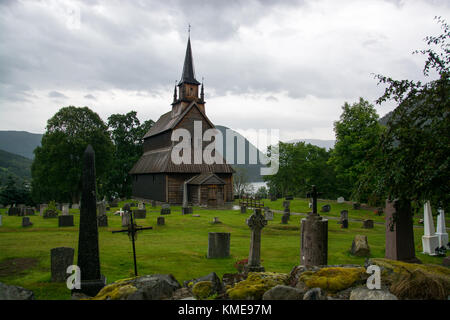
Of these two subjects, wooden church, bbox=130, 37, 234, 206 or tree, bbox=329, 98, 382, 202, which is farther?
wooden church, bbox=130, 37, 234, 206

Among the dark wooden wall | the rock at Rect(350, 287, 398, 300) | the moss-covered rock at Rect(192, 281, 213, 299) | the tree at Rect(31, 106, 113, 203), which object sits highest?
the tree at Rect(31, 106, 113, 203)

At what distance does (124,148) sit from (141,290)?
4937 centimetres

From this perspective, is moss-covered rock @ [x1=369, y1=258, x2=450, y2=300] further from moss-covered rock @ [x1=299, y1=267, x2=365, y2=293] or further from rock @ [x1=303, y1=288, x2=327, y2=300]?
rock @ [x1=303, y1=288, x2=327, y2=300]

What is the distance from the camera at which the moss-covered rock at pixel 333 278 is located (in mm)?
4922

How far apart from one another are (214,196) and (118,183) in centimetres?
2335

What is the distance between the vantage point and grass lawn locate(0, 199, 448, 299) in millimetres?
8703

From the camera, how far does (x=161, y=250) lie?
11.9m

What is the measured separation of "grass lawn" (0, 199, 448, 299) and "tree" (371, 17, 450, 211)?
4.61m

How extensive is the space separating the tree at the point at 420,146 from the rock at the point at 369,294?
2075 mm

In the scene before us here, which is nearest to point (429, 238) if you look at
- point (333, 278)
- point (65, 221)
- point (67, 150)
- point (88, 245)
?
point (333, 278)

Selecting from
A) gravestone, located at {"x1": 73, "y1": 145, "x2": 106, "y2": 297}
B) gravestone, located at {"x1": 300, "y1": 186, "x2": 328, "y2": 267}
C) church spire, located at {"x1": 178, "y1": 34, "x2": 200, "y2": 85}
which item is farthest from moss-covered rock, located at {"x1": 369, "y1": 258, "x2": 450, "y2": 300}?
church spire, located at {"x1": 178, "y1": 34, "x2": 200, "y2": 85}
